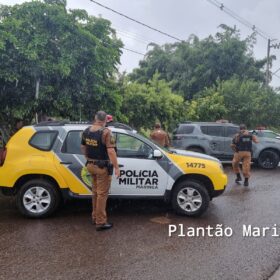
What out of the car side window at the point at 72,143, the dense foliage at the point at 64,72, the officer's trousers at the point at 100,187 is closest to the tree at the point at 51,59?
the dense foliage at the point at 64,72

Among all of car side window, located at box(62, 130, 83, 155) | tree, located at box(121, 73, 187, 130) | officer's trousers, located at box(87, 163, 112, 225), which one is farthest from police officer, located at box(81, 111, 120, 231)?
tree, located at box(121, 73, 187, 130)

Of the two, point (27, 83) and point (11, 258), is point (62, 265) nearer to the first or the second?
point (11, 258)

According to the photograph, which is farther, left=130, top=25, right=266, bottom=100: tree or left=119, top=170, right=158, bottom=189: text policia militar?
left=130, top=25, right=266, bottom=100: tree

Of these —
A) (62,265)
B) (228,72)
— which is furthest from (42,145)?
(228,72)

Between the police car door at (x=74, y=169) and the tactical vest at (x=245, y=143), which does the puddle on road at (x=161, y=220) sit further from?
the tactical vest at (x=245, y=143)

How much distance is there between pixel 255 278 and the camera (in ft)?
12.1

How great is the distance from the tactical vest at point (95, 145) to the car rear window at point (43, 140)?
0.98 meters

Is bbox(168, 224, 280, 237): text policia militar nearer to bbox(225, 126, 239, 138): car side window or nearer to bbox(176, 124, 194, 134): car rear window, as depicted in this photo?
bbox(225, 126, 239, 138): car side window

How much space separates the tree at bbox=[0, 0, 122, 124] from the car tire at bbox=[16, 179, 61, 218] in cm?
389

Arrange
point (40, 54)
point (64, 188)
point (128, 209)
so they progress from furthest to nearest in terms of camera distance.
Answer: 1. point (40, 54)
2. point (128, 209)
3. point (64, 188)

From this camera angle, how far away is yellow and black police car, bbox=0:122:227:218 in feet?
18.3

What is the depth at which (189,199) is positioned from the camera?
5.83 m

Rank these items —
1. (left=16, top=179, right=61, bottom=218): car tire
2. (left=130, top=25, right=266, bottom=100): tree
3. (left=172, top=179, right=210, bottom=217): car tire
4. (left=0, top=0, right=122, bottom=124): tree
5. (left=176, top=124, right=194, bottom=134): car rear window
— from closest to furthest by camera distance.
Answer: (left=16, top=179, right=61, bottom=218): car tire
(left=172, top=179, right=210, bottom=217): car tire
(left=0, top=0, right=122, bottom=124): tree
(left=176, top=124, right=194, bottom=134): car rear window
(left=130, top=25, right=266, bottom=100): tree

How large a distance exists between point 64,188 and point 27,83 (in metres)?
4.45
